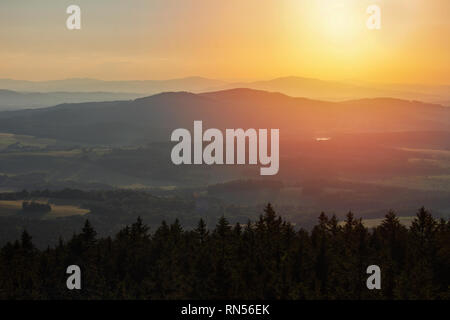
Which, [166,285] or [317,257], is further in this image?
[317,257]

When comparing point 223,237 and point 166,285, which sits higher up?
point 223,237

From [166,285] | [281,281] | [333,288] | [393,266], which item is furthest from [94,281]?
[393,266]
